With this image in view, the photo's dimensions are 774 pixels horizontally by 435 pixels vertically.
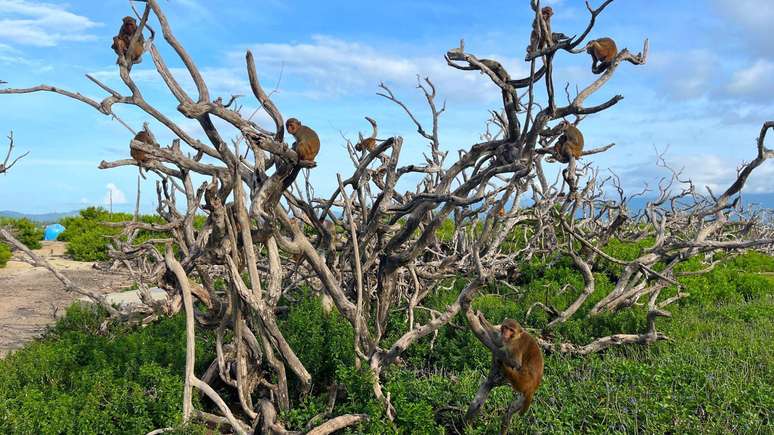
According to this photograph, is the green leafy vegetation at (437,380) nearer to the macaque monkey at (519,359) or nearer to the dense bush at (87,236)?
the macaque monkey at (519,359)

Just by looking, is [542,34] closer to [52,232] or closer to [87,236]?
[87,236]

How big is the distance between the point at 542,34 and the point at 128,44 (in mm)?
2705

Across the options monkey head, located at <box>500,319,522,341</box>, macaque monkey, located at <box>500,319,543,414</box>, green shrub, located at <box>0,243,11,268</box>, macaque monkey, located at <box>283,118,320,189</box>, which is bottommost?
macaque monkey, located at <box>500,319,543,414</box>

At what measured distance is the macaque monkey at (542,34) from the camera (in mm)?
3875

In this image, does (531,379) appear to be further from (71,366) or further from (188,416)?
(71,366)

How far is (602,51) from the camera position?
4.43 meters

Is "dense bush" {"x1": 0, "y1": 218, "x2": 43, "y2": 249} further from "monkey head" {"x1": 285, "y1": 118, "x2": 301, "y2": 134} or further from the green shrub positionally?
"monkey head" {"x1": 285, "y1": 118, "x2": 301, "y2": 134}

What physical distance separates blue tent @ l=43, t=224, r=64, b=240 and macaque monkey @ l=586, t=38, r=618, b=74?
19.2m

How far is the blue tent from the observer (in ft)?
64.1

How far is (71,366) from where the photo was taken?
18.7 ft

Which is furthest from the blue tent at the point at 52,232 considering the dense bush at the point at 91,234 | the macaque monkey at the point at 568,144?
the macaque monkey at the point at 568,144

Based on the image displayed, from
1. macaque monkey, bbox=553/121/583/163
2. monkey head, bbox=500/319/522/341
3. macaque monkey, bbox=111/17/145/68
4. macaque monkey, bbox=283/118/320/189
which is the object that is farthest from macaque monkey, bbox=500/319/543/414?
macaque monkey, bbox=111/17/145/68

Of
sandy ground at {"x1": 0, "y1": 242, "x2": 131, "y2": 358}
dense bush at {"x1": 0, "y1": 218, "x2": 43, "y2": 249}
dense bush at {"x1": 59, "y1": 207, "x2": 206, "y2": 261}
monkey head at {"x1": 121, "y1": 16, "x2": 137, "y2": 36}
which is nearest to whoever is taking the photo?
monkey head at {"x1": 121, "y1": 16, "x2": 137, "y2": 36}

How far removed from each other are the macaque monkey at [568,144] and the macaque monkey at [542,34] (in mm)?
757
